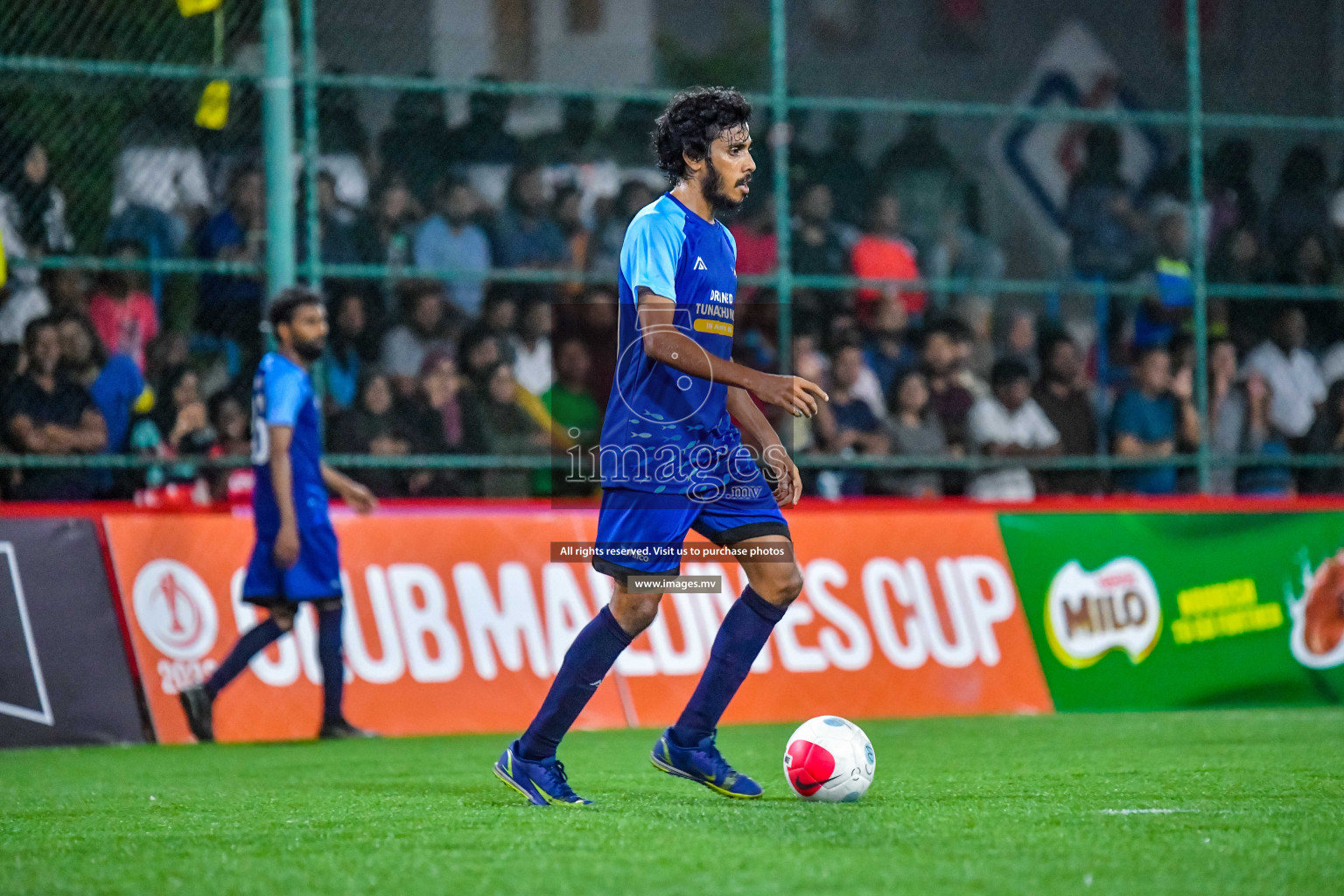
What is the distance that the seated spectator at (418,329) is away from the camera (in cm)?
1095

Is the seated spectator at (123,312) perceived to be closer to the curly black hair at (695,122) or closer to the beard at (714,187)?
the curly black hair at (695,122)

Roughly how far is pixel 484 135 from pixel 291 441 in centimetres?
344

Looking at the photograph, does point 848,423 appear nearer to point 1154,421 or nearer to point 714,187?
point 1154,421

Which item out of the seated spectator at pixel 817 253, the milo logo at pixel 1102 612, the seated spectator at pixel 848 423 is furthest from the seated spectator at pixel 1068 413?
the seated spectator at pixel 817 253

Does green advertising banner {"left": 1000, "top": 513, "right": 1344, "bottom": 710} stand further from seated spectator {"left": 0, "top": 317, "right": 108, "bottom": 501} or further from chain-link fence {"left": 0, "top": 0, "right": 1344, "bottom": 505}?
seated spectator {"left": 0, "top": 317, "right": 108, "bottom": 501}

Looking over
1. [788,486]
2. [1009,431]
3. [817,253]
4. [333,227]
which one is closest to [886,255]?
[817,253]

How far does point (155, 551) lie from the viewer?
364 inches

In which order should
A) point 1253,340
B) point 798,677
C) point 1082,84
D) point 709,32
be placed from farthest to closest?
point 709,32 → point 1082,84 → point 1253,340 → point 798,677

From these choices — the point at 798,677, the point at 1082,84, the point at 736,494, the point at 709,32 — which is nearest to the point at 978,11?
the point at 1082,84

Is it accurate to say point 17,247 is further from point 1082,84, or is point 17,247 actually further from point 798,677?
point 1082,84

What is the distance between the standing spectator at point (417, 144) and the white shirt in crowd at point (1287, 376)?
19.7 feet

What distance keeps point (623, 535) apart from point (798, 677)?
186 inches

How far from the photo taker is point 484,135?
456 inches

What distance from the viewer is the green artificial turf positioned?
162 inches
